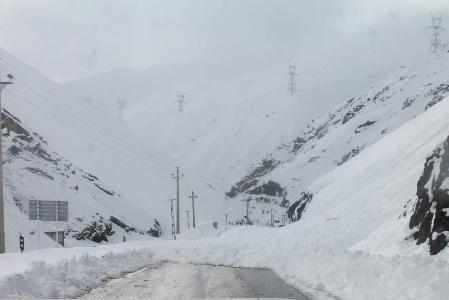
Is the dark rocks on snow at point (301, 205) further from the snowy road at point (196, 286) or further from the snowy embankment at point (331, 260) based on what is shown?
the snowy road at point (196, 286)

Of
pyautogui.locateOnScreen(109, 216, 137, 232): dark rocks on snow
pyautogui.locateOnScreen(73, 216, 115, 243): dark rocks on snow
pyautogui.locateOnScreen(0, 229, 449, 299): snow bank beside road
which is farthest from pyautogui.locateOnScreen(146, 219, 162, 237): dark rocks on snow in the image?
pyautogui.locateOnScreen(0, 229, 449, 299): snow bank beside road

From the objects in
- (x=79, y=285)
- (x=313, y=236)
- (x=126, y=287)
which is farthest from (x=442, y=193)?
(x=313, y=236)

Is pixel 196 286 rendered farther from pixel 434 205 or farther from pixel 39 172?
pixel 39 172

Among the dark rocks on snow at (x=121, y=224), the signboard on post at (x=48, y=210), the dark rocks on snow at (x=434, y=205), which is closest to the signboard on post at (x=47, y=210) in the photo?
the signboard on post at (x=48, y=210)

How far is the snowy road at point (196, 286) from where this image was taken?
1252cm

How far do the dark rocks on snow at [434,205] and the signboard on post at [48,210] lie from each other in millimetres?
21871

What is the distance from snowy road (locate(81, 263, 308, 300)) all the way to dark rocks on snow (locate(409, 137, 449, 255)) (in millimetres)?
3264

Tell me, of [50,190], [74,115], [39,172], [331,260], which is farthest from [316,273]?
[74,115]

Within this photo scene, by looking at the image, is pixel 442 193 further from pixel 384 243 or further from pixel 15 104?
pixel 15 104

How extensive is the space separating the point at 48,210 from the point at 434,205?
2431 cm

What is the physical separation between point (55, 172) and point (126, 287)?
70810mm

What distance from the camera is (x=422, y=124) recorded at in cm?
5656

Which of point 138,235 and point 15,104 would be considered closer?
point 138,235

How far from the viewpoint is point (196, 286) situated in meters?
14.3
